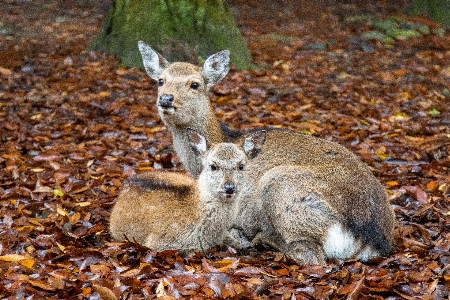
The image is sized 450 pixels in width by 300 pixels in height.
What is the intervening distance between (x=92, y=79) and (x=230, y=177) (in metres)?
6.57

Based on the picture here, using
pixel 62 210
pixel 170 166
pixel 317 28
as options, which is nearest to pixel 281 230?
pixel 62 210

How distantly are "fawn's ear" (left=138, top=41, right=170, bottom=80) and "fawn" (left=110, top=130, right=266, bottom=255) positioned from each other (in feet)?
4.76

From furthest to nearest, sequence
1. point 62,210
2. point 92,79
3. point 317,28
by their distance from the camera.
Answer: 1. point 317,28
2. point 92,79
3. point 62,210

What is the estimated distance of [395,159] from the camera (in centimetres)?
909

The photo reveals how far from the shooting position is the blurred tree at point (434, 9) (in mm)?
16953

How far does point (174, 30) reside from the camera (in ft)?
39.7

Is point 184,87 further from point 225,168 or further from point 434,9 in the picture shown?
point 434,9

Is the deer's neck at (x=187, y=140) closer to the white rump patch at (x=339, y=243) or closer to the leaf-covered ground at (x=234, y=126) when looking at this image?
the leaf-covered ground at (x=234, y=126)

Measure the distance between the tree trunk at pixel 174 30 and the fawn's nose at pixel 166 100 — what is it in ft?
16.6

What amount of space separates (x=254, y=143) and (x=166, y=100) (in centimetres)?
102

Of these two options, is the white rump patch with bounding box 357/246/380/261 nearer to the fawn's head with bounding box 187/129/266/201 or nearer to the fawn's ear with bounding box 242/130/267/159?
the fawn's head with bounding box 187/129/266/201

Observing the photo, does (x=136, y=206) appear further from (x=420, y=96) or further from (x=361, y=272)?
(x=420, y=96)

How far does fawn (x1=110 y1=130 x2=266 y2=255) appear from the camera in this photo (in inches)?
240

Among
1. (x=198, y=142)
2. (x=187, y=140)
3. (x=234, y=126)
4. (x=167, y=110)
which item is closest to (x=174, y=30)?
(x=234, y=126)
